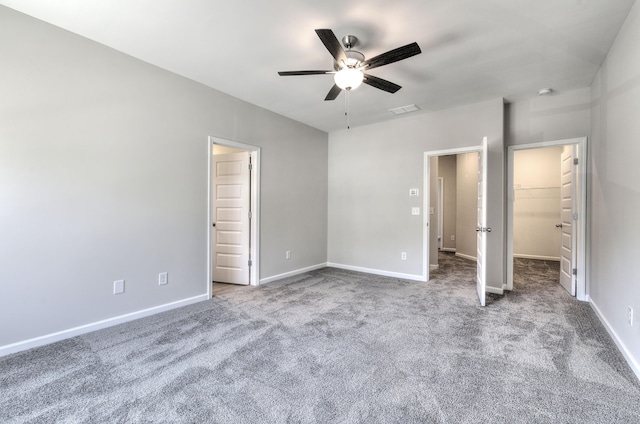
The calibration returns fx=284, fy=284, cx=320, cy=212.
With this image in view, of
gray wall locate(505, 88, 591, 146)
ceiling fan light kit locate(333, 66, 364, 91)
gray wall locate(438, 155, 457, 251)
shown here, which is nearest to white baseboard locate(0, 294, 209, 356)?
ceiling fan light kit locate(333, 66, 364, 91)

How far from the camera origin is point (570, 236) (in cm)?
388

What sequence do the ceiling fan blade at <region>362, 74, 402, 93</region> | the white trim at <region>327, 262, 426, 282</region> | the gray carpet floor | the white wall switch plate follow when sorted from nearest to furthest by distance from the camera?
the gray carpet floor, the ceiling fan blade at <region>362, 74, 402, 93</region>, the white wall switch plate, the white trim at <region>327, 262, 426, 282</region>

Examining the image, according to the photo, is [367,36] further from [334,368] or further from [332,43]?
[334,368]

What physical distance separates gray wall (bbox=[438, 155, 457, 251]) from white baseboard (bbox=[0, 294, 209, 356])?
657cm

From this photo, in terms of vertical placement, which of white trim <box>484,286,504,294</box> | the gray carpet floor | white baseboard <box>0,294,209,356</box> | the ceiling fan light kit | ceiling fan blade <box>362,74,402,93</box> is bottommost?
the gray carpet floor

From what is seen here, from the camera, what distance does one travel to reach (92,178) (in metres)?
2.65

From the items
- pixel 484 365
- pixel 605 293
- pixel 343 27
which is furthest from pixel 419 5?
pixel 605 293

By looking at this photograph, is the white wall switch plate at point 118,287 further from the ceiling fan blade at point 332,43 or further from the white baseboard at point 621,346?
the white baseboard at point 621,346

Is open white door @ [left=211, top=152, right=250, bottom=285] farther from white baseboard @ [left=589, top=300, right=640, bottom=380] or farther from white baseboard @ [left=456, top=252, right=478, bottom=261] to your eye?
white baseboard @ [left=456, top=252, right=478, bottom=261]

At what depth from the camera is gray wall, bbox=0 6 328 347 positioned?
7.45 feet

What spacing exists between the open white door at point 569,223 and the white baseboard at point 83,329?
194 inches

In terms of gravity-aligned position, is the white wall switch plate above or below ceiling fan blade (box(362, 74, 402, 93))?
below

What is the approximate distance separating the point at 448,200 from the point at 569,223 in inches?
150

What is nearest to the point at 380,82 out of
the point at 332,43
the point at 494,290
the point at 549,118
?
the point at 332,43
